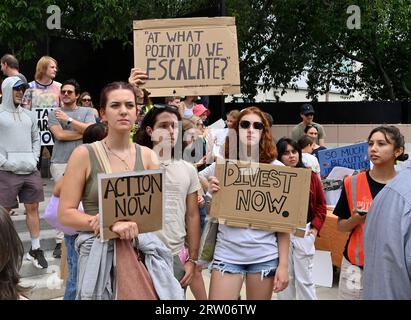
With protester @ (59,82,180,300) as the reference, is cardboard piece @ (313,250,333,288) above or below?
below

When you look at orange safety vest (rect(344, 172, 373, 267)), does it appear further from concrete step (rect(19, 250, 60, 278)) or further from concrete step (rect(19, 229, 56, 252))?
concrete step (rect(19, 229, 56, 252))

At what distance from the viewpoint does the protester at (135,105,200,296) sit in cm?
350

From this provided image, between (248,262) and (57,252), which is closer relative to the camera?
(248,262)

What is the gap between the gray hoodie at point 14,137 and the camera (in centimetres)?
574

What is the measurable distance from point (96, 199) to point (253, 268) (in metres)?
1.16

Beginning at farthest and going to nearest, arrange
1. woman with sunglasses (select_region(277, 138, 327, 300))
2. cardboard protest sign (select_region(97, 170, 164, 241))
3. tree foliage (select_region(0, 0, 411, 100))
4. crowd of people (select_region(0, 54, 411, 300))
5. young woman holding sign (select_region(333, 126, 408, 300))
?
tree foliage (select_region(0, 0, 411, 100))
woman with sunglasses (select_region(277, 138, 327, 300))
young woman holding sign (select_region(333, 126, 408, 300))
cardboard protest sign (select_region(97, 170, 164, 241))
crowd of people (select_region(0, 54, 411, 300))

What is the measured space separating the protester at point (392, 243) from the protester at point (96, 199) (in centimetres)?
117

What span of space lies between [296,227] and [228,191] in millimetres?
475

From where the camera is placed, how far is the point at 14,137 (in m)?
5.84

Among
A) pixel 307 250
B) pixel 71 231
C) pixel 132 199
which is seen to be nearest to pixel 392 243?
pixel 132 199

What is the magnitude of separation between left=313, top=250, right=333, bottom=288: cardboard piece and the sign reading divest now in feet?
8.11

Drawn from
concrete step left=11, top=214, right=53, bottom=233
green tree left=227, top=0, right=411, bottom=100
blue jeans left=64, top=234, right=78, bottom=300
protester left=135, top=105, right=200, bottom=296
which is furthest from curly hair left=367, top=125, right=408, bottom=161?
green tree left=227, top=0, right=411, bottom=100

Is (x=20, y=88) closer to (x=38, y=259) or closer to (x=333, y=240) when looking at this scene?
(x=38, y=259)

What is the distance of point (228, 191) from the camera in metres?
3.60
